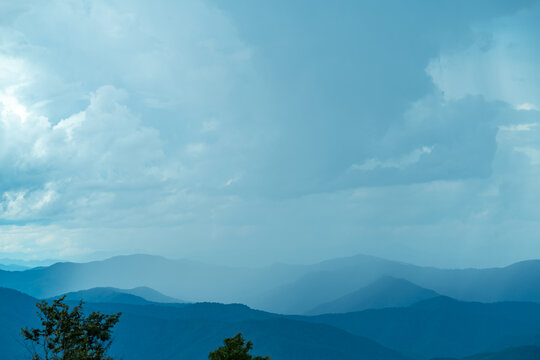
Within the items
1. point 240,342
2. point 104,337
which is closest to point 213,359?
point 240,342

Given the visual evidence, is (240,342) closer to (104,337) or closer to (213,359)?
(213,359)

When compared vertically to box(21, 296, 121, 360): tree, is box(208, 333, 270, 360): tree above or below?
below

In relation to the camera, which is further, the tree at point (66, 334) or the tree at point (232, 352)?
the tree at point (232, 352)

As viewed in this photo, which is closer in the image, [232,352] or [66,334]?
[66,334]

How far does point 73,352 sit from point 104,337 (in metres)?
3.34

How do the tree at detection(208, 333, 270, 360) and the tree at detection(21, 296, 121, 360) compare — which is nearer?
the tree at detection(21, 296, 121, 360)

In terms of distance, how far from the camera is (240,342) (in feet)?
136

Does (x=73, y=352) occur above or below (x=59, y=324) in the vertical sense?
below

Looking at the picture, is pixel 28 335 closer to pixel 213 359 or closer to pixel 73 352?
pixel 73 352

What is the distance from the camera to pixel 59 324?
128 feet

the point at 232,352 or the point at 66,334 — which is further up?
the point at 66,334

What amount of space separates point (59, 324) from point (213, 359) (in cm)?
1426

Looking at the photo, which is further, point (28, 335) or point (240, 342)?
point (240, 342)

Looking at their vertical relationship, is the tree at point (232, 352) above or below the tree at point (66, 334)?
below
